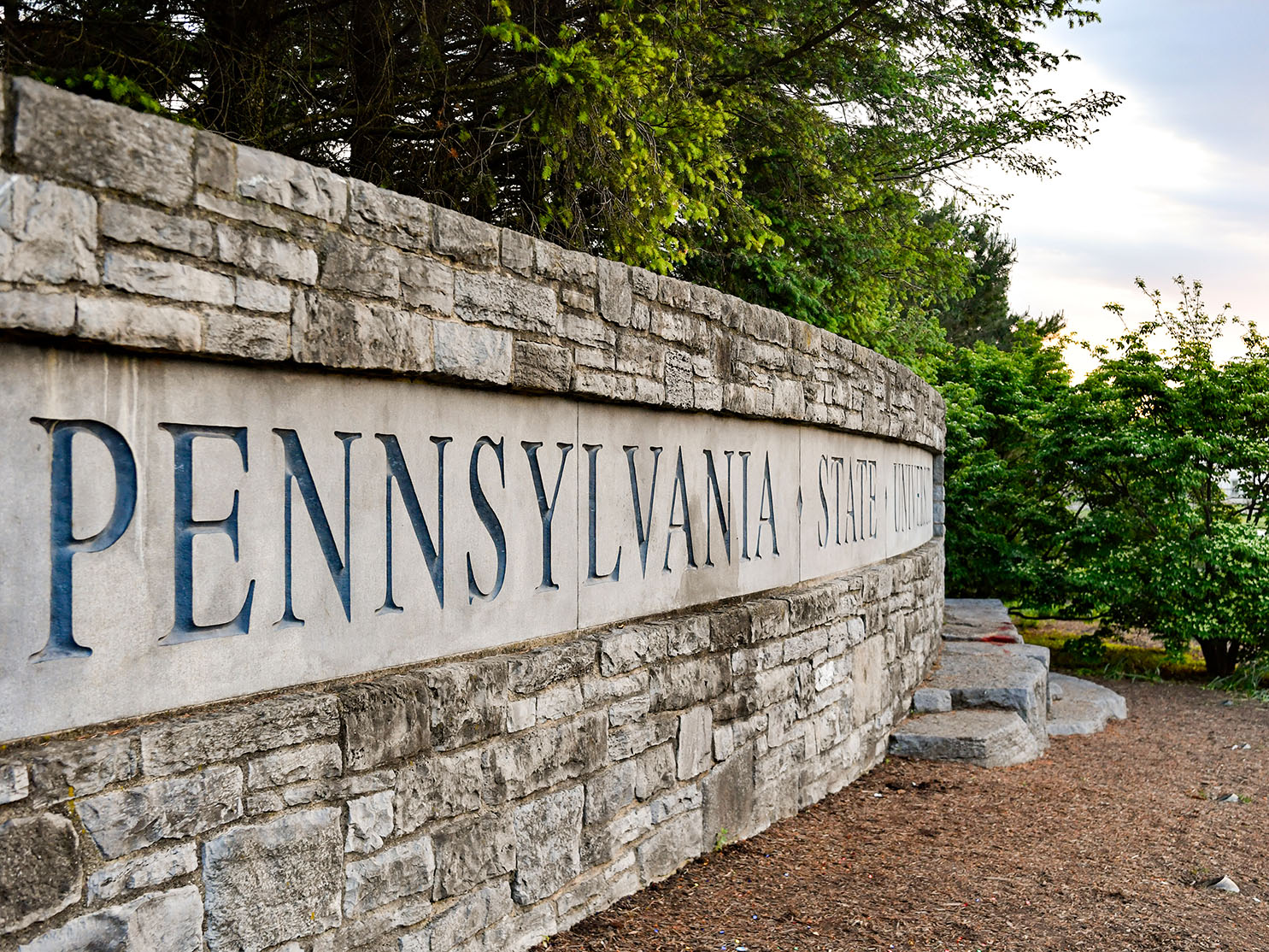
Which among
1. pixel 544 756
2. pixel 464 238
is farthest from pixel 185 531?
pixel 544 756

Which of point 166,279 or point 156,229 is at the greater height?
point 156,229

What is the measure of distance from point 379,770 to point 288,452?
84cm

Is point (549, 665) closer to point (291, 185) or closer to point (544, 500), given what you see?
point (544, 500)

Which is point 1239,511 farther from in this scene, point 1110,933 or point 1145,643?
point 1110,933

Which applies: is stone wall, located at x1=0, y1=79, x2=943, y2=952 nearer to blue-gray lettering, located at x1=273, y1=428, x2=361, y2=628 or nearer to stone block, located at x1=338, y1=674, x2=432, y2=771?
stone block, located at x1=338, y1=674, x2=432, y2=771

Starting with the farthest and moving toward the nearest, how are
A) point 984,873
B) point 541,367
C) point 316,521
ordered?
point 984,873, point 541,367, point 316,521

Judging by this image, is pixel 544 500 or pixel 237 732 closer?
pixel 237 732

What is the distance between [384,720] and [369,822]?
0.25 metres

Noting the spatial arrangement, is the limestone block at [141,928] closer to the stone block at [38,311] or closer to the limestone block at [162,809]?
the limestone block at [162,809]

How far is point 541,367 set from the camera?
10.4 feet

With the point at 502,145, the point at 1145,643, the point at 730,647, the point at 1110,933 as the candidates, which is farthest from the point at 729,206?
the point at 1145,643

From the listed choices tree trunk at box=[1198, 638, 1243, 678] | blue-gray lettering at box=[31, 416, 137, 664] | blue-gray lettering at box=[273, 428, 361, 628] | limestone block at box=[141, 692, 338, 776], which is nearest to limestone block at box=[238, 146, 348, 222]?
blue-gray lettering at box=[273, 428, 361, 628]

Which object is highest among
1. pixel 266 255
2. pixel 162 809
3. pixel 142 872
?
pixel 266 255

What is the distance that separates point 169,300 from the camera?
6.94 feet
